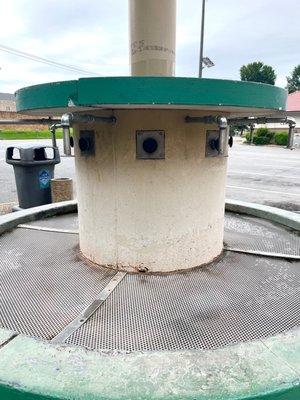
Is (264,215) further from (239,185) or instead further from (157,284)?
(239,185)

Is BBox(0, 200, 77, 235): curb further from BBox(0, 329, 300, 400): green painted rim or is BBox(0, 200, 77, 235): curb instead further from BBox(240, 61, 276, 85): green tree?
BBox(240, 61, 276, 85): green tree

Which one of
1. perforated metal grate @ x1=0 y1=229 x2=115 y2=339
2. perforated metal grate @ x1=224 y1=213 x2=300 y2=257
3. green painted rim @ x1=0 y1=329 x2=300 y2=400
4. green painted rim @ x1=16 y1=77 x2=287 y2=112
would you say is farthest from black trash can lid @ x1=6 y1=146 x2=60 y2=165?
green painted rim @ x1=0 y1=329 x2=300 y2=400

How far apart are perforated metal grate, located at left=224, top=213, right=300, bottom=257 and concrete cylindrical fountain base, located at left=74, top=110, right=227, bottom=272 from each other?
25.3 inches

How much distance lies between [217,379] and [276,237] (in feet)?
8.05

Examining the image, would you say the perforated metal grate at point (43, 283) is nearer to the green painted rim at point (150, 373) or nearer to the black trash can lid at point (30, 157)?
the green painted rim at point (150, 373)

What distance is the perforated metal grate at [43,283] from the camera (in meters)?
2.08

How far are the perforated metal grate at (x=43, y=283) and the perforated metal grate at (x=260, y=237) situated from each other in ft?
4.61

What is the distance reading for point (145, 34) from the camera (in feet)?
8.63

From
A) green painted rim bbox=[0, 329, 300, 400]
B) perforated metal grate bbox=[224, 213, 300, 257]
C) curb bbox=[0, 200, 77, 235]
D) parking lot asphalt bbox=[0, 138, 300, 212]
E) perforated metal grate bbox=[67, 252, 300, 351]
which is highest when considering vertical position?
green painted rim bbox=[0, 329, 300, 400]

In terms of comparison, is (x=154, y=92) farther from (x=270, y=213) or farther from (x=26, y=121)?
(x=270, y=213)

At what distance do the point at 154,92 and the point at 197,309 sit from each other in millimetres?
1360

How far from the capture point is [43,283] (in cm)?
254

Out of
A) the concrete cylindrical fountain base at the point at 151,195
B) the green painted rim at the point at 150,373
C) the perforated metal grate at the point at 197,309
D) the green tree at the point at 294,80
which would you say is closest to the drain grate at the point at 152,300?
the perforated metal grate at the point at 197,309

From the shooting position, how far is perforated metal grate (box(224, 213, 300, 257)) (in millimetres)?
3252
